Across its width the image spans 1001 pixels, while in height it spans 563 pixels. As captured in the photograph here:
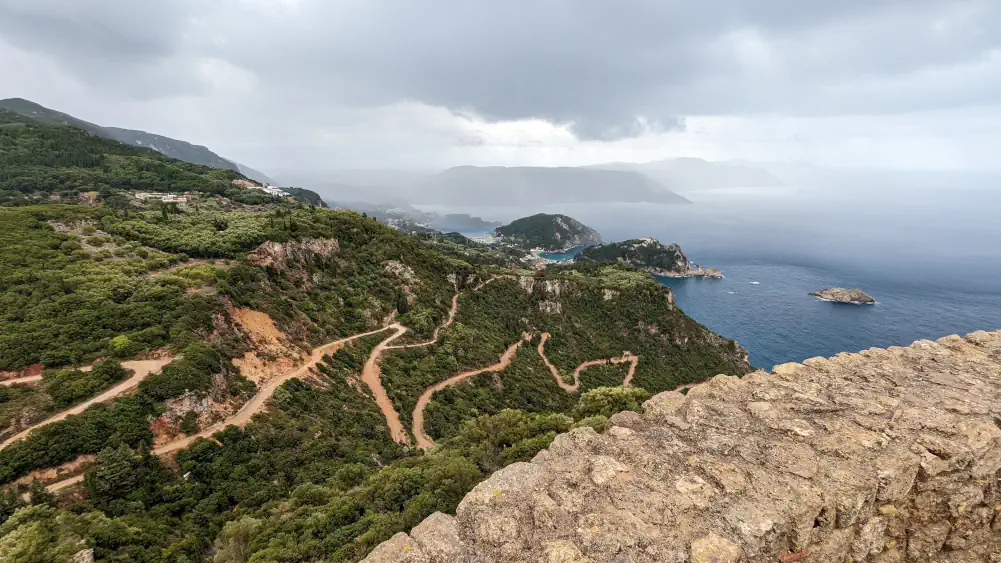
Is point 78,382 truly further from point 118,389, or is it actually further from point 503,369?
point 503,369

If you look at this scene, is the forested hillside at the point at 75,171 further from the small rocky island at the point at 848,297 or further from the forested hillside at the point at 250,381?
the small rocky island at the point at 848,297

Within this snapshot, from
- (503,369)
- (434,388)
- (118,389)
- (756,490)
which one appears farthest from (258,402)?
(756,490)

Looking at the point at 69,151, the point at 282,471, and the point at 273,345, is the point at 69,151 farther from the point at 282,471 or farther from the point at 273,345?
the point at 282,471

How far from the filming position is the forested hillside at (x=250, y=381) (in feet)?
63.5

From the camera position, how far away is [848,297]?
140375 mm

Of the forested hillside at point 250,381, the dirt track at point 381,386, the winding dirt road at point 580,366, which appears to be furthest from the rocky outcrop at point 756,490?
the winding dirt road at point 580,366

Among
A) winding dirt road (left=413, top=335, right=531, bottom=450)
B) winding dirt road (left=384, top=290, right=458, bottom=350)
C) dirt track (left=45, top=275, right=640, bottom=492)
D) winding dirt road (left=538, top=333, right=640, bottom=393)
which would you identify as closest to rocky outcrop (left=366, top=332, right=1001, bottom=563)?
dirt track (left=45, top=275, right=640, bottom=492)

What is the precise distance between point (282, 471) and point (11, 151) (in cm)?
11989

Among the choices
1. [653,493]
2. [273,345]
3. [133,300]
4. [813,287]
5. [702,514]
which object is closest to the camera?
[702,514]

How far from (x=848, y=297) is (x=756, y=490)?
179m

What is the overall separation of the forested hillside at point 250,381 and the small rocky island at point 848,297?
4454 inches

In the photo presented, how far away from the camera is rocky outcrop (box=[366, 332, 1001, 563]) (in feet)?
29.0

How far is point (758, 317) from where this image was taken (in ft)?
430

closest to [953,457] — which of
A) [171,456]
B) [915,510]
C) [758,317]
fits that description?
[915,510]
